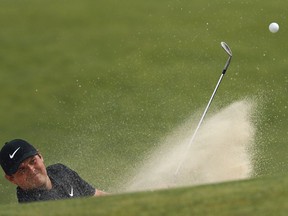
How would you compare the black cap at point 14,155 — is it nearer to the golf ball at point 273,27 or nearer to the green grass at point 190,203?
the green grass at point 190,203

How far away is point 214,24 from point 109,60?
72 centimetres

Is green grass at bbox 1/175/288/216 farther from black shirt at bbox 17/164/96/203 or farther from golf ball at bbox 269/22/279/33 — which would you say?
golf ball at bbox 269/22/279/33

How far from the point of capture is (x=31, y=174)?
383 cm

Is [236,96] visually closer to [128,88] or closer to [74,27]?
[128,88]

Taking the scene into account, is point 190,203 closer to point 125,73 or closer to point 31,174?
point 31,174

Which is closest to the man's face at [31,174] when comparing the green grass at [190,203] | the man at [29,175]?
the man at [29,175]

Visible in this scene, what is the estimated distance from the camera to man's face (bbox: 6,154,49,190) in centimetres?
381

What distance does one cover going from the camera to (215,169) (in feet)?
16.1

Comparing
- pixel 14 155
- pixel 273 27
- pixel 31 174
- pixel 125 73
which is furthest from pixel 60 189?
pixel 273 27

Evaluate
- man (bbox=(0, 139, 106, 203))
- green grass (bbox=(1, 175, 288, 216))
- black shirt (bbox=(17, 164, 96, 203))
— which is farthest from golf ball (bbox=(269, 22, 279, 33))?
green grass (bbox=(1, 175, 288, 216))

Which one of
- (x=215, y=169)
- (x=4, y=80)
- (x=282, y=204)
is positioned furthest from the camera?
(x=4, y=80)

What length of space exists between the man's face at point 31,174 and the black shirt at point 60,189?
0.09 ft

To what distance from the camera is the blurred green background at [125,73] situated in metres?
5.35

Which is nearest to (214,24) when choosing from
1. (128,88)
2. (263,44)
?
(263,44)
